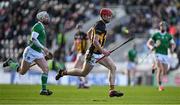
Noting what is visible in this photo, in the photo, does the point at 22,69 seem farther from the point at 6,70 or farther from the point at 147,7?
the point at 147,7

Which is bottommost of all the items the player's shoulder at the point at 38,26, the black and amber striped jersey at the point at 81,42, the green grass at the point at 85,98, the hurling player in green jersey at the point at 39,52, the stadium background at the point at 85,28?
the green grass at the point at 85,98

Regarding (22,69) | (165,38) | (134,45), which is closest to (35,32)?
(22,69)

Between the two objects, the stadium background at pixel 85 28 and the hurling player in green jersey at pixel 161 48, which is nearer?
the hurling player in green jersey at pixel 161 48

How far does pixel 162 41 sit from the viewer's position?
2989cm

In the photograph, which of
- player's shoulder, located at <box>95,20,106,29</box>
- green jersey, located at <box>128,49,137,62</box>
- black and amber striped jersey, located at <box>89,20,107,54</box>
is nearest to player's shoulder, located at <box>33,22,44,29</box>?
black and amber striped jersey, located at <box>89,20,107,54</box>

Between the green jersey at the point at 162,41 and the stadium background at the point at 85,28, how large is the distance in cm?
1069

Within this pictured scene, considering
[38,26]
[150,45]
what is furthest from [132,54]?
[38,26]

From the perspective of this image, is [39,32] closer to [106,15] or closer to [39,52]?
[39,52]

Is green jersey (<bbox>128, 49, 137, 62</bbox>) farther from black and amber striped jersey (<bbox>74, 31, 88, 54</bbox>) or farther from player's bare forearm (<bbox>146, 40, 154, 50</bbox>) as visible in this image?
player's bare forearm (<bbox>146, 40, 154, 50</bbox>)

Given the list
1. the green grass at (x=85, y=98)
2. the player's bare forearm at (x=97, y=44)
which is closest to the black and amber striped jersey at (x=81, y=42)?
the green grass at (x=85, y=98)

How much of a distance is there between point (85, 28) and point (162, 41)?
58.2 ft

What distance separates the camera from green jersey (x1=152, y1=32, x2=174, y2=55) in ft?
97.7

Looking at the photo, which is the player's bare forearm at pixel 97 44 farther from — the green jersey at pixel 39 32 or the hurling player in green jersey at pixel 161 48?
the hurling player in green jersey at pixel 161 48

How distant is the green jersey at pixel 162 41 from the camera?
29781 millimetres
